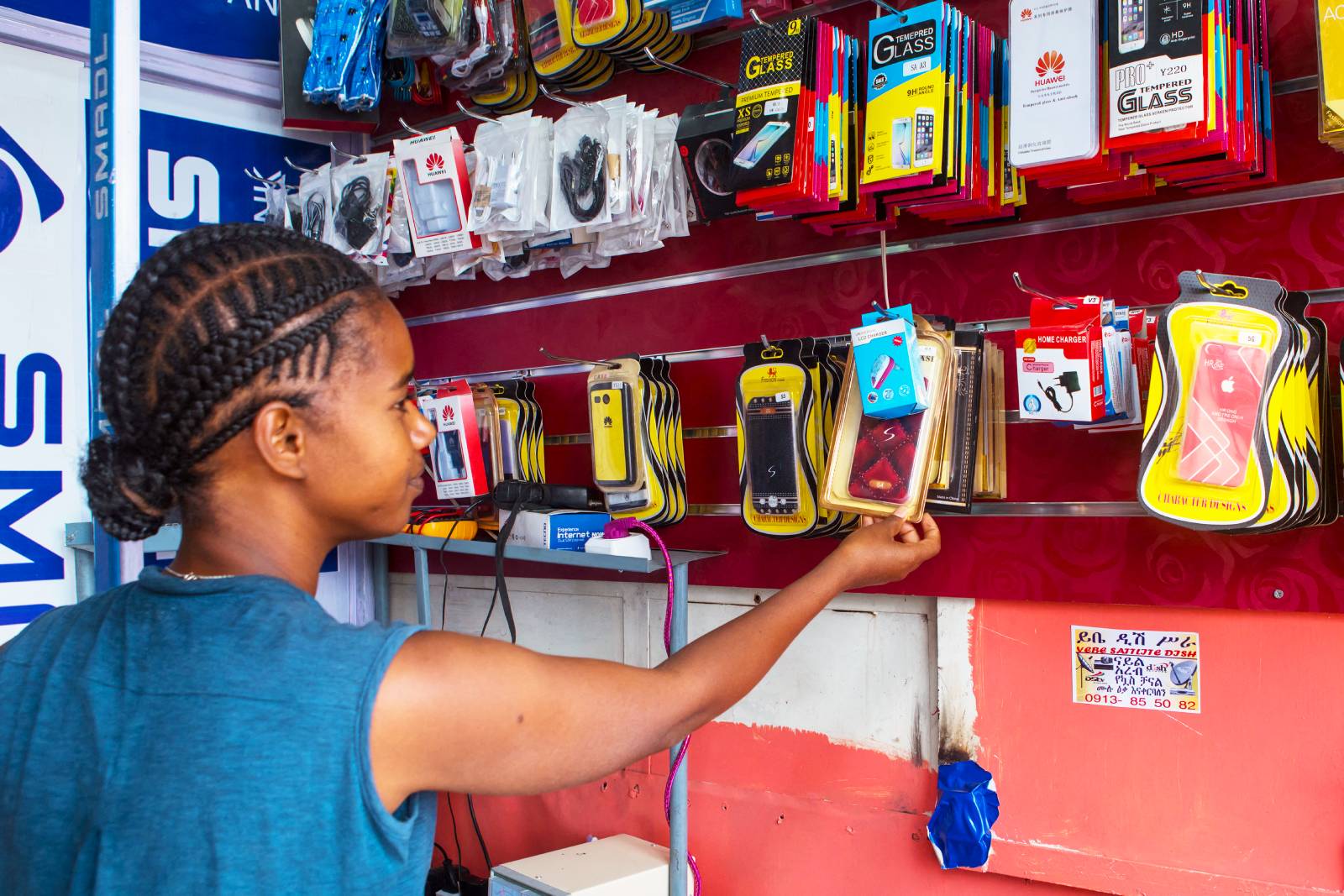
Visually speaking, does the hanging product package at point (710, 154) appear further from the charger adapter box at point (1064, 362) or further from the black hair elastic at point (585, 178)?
the charger adapter box at point (1064, 362)

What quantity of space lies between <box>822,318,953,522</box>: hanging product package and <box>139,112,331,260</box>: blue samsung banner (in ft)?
6.76

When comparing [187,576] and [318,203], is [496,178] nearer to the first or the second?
[318,203]

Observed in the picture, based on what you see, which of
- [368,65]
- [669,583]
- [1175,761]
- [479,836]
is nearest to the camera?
[1175,761]

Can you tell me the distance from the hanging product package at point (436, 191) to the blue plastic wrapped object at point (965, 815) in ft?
5.30

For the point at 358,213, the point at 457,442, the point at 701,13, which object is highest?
the point at 701,13

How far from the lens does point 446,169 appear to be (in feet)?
8.77

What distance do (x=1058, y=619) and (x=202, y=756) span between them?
5.21 feet

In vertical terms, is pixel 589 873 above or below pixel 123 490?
below

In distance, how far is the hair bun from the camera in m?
1.01

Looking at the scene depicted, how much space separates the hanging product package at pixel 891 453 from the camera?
1819 millimetres

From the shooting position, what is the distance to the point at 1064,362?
5.61 feet

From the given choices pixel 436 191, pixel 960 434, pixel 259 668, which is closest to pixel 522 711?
pixel 259 668

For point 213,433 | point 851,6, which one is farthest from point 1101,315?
point 213,433

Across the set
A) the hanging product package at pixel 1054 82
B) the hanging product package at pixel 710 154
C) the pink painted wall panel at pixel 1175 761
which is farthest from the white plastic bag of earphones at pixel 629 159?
the pink painted wall panel at pixel 1175 761
